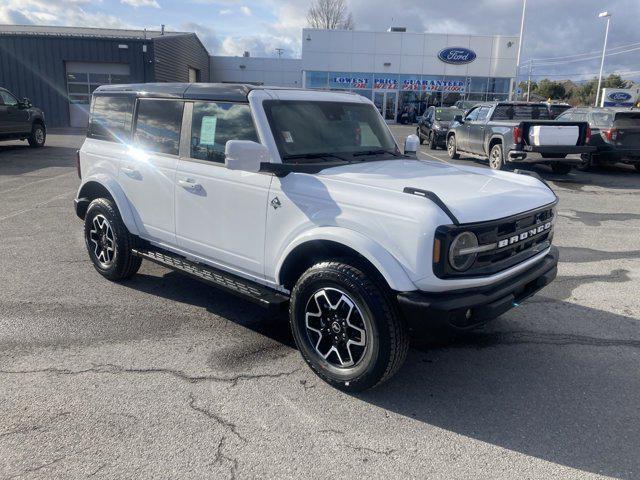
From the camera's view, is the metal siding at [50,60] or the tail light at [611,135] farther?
the metal siding at [50,60]

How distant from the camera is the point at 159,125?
4676 millimetres

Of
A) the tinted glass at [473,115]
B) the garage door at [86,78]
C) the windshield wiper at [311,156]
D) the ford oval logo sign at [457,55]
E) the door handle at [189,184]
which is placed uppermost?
the ford oval logo sign at [457,55]

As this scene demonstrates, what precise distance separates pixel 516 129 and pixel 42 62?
26.0 metres

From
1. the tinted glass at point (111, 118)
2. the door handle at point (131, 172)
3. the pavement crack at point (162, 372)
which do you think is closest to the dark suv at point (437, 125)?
the tinted glass at point (111, 118)

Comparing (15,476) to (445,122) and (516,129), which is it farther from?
(445,122)

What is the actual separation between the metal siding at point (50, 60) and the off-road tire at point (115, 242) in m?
25.5

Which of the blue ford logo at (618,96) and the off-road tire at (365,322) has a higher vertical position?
the blue ford logo at (618,96)

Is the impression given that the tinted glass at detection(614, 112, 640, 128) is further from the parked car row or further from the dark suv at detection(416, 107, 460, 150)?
the dark suv at detection(416, 107, 460, 150)

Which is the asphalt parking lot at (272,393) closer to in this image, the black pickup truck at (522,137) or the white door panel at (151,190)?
the white door panel at (151,190)

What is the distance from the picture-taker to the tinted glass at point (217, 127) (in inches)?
156

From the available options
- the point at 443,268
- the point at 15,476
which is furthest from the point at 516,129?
the point at 15,476

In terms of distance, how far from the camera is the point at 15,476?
259cm

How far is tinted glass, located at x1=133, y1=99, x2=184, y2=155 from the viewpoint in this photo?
450cm

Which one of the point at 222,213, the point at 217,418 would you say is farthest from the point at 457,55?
the point at 217,418
